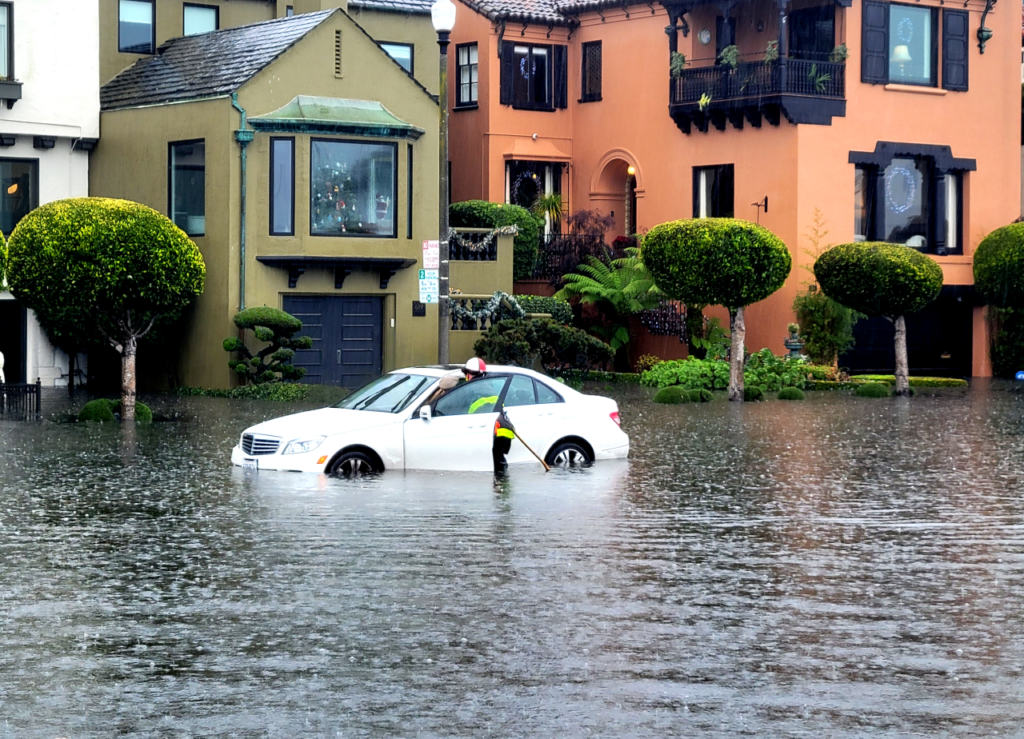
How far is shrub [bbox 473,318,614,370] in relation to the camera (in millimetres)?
32781

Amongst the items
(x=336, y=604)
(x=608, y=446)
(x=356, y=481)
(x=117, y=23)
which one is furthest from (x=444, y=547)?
(x=117, y=23)

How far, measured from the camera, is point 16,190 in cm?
3403

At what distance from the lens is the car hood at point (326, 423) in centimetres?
1734

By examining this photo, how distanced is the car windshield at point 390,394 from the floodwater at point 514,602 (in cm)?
109

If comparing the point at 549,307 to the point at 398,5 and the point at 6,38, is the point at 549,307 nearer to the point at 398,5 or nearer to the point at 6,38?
the point at 398,5

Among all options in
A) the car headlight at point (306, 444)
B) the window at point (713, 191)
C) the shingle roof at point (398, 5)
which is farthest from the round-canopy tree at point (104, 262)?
the window at point (713, 191)

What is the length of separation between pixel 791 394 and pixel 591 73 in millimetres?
14085

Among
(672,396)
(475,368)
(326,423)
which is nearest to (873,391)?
(672,396)

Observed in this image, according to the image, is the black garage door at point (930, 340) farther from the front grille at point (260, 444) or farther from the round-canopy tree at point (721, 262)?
the front grille at point (260, 444)

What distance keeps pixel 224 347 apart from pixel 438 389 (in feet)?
48.4

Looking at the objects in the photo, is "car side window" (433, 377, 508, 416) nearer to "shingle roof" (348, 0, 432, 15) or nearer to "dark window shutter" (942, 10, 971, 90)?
"shingle roof" (348, 0, 432, 15)

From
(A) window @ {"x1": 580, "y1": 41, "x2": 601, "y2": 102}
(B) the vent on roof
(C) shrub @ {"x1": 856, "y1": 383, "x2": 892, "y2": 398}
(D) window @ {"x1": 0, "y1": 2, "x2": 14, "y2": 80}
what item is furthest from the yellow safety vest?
(A) window @ {"x1": 580, "y1": 41, "x2": 601, "y2": 102}

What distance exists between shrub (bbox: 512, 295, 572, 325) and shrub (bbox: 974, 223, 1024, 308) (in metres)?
10.3

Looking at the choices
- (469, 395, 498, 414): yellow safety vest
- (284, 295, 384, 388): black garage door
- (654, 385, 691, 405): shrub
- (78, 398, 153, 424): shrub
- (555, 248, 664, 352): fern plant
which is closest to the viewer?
(469, 395, 498, 414): yellow safety vest
